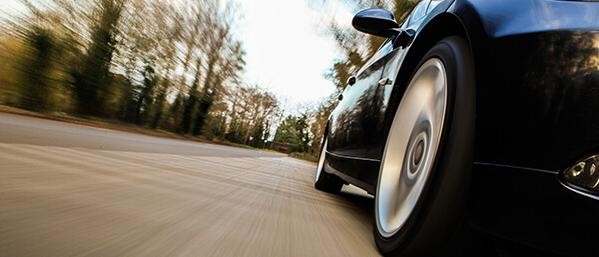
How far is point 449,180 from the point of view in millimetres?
1336

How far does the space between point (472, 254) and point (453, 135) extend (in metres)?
0.49

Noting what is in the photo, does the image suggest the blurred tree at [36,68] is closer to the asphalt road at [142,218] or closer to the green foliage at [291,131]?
the asphalt road at [142,218]

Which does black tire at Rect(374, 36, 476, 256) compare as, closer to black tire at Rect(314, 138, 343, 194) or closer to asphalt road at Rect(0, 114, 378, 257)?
asphalt road at Rect(0, 114, 378, 257)

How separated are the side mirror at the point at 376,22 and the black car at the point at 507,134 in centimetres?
88

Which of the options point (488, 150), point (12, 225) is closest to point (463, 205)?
point (488, 150)

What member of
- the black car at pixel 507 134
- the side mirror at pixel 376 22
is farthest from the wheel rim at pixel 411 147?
the side mirror at pixel 376 22

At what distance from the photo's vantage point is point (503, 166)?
3.92ft

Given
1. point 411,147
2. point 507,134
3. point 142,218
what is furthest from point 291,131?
point 507,134

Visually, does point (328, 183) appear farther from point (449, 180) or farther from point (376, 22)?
point (449, 180)

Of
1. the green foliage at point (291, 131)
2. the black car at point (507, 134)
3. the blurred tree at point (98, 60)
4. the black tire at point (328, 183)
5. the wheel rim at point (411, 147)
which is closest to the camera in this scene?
the black car at point (507, 134)

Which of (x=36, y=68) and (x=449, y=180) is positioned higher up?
(x=36, y=68)

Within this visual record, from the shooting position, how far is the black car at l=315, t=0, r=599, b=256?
1.08 metres

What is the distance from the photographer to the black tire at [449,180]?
52.0 inches

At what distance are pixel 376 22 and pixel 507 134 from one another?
Answer: 1691 mm
